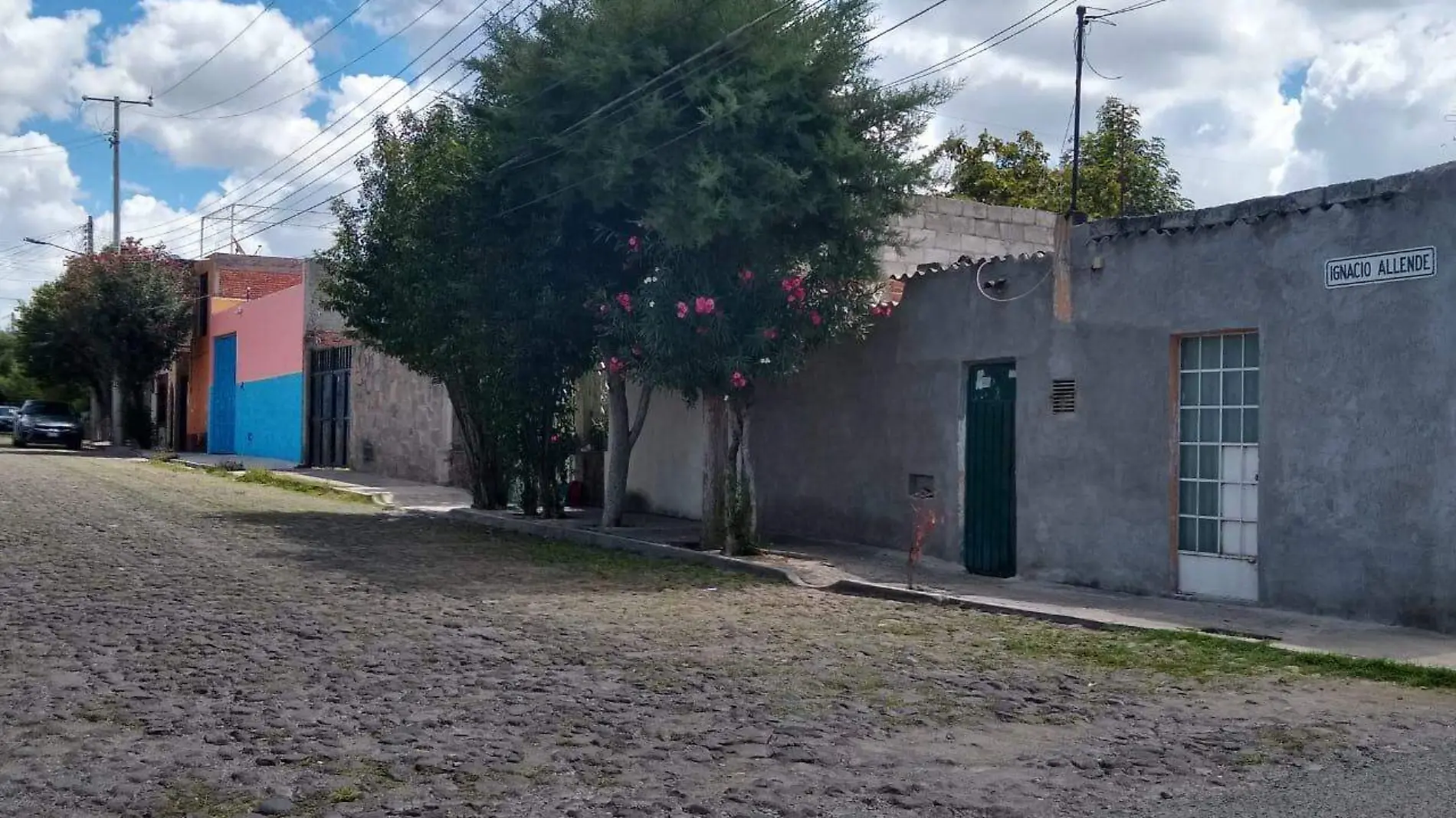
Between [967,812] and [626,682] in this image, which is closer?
[967,812]

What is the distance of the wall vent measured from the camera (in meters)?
12.6

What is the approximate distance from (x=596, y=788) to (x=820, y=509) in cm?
1081

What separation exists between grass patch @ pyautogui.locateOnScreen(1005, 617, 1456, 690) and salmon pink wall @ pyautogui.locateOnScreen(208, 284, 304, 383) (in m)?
29.4

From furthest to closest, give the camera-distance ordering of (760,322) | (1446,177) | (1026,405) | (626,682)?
(760,322), (1026,405), (1446,177), (626,682)

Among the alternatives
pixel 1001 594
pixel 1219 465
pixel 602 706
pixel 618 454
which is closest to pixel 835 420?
pixel 618 454

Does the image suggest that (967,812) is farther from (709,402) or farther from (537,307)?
(537,307)

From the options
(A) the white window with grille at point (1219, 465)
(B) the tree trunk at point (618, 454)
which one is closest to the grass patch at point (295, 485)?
(B) the tree trunk at point (618, 454)

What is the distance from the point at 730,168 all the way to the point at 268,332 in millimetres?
28975

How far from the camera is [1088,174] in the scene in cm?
2564

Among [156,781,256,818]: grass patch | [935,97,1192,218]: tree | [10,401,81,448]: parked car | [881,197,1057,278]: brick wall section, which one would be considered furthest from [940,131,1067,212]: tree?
[10,401,81,448]: parked car

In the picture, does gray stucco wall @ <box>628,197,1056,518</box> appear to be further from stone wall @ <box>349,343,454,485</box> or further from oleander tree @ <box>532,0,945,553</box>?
stone wall @ <box>349,343,454,485</box>

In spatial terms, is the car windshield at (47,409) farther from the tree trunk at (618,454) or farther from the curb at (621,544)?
the tree trunk at (618,454)

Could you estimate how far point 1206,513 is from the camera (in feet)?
37.7

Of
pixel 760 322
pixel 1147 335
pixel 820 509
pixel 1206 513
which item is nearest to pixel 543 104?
pixel 760 322
